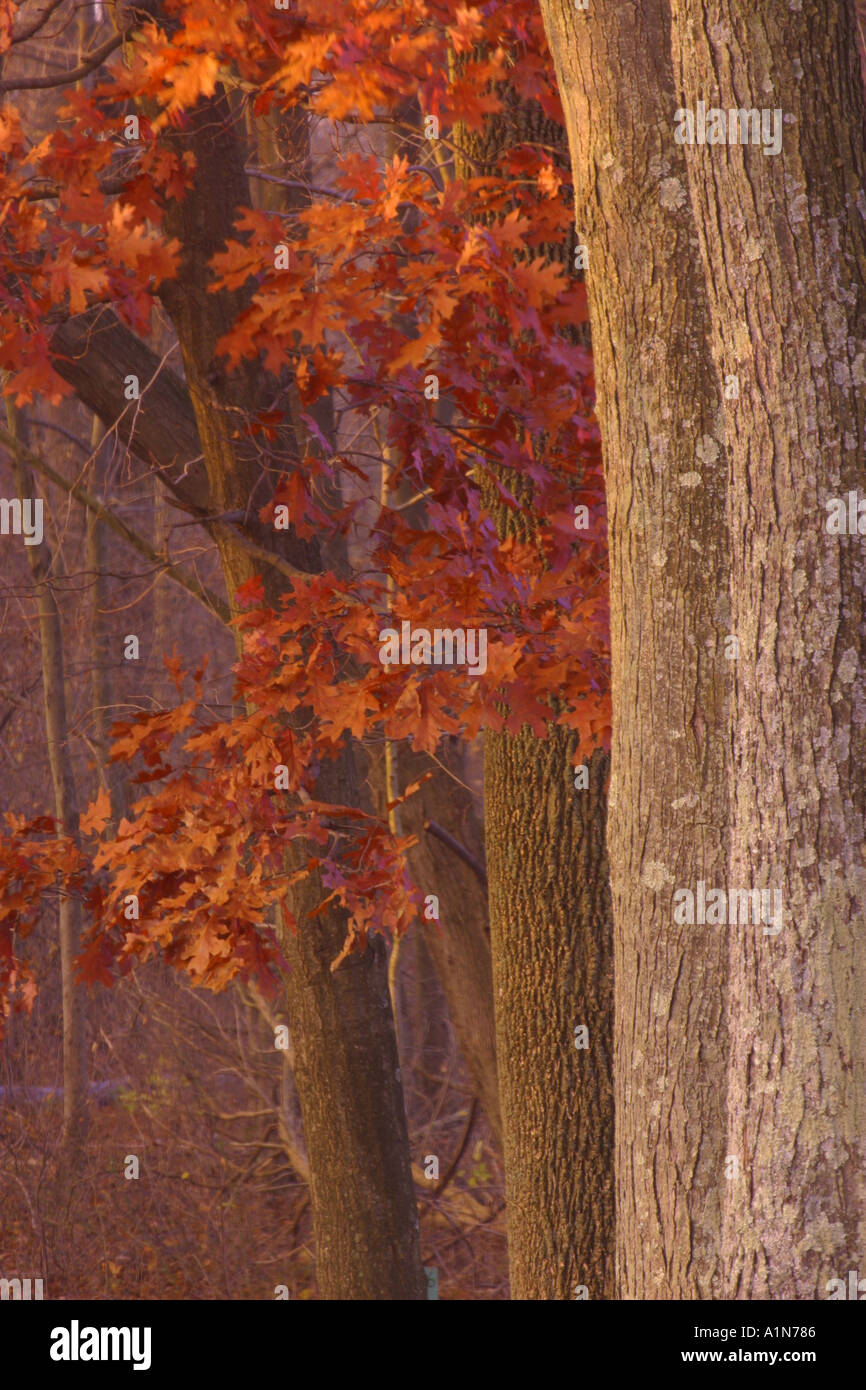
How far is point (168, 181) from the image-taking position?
199 inches

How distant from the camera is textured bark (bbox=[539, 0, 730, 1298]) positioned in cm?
318

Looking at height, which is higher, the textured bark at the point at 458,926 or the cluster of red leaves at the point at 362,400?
the cluster of red leaves at the point at 362,400

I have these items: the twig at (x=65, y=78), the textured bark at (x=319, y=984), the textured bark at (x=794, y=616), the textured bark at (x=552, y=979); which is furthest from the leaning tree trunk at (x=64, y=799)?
the textured bark at (x=794, y=616)

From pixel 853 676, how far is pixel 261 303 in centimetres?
254

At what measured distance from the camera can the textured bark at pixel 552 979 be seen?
5.01m

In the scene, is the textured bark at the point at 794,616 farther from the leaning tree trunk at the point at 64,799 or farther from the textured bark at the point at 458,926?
the leaning tree trunk at the point at 64,799

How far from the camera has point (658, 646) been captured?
3.28m

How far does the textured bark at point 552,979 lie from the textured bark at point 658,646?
1541 mm

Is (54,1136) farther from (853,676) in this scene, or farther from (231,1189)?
(853,676)

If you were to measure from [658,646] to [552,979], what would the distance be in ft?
6.95

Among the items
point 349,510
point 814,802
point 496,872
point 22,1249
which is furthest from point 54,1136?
point 814,802

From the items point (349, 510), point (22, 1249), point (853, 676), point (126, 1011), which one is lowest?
point (22, 1249)

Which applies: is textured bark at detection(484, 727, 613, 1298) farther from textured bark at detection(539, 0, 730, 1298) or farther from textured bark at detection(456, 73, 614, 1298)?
textured bark at detection(539, 0, 730, 1298)

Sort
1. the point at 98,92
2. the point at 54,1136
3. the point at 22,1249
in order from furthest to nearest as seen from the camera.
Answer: the point at 54,1136 < the point at 22,1249 < the point at 98,92
